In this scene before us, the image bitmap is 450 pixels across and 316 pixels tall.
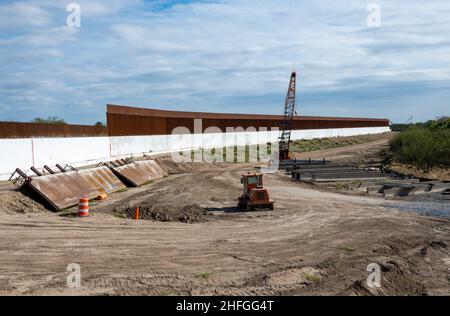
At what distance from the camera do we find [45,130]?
30438 mm

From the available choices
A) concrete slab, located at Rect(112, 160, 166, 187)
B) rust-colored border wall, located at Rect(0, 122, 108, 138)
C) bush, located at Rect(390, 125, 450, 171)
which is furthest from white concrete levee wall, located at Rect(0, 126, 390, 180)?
bush, located at Rect(390, 125, 450, 171)

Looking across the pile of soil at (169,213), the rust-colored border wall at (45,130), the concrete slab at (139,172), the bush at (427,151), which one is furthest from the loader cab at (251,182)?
the bush at (427,151)

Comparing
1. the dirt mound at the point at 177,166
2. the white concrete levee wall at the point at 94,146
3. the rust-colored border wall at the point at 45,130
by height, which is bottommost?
the dirt mound at the point at 177,166

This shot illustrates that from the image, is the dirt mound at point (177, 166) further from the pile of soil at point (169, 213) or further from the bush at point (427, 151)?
the pile of soil at point (169, 213)

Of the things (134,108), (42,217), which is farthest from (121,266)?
(134,108)

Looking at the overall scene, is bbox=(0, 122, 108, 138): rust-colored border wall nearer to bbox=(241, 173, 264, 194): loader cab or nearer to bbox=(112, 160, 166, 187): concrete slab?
bbox=(112, 160, 166, 187): concrete slab

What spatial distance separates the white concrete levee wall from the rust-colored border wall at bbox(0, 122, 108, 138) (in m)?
0.34

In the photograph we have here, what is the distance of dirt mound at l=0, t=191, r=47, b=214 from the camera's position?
19578 millimetres

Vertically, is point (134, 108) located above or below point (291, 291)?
above

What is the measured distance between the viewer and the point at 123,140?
43.7 metres

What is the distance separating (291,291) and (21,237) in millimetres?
8563

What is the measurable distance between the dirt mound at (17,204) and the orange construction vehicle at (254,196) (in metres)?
8.64

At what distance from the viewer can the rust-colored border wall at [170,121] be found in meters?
43.9
